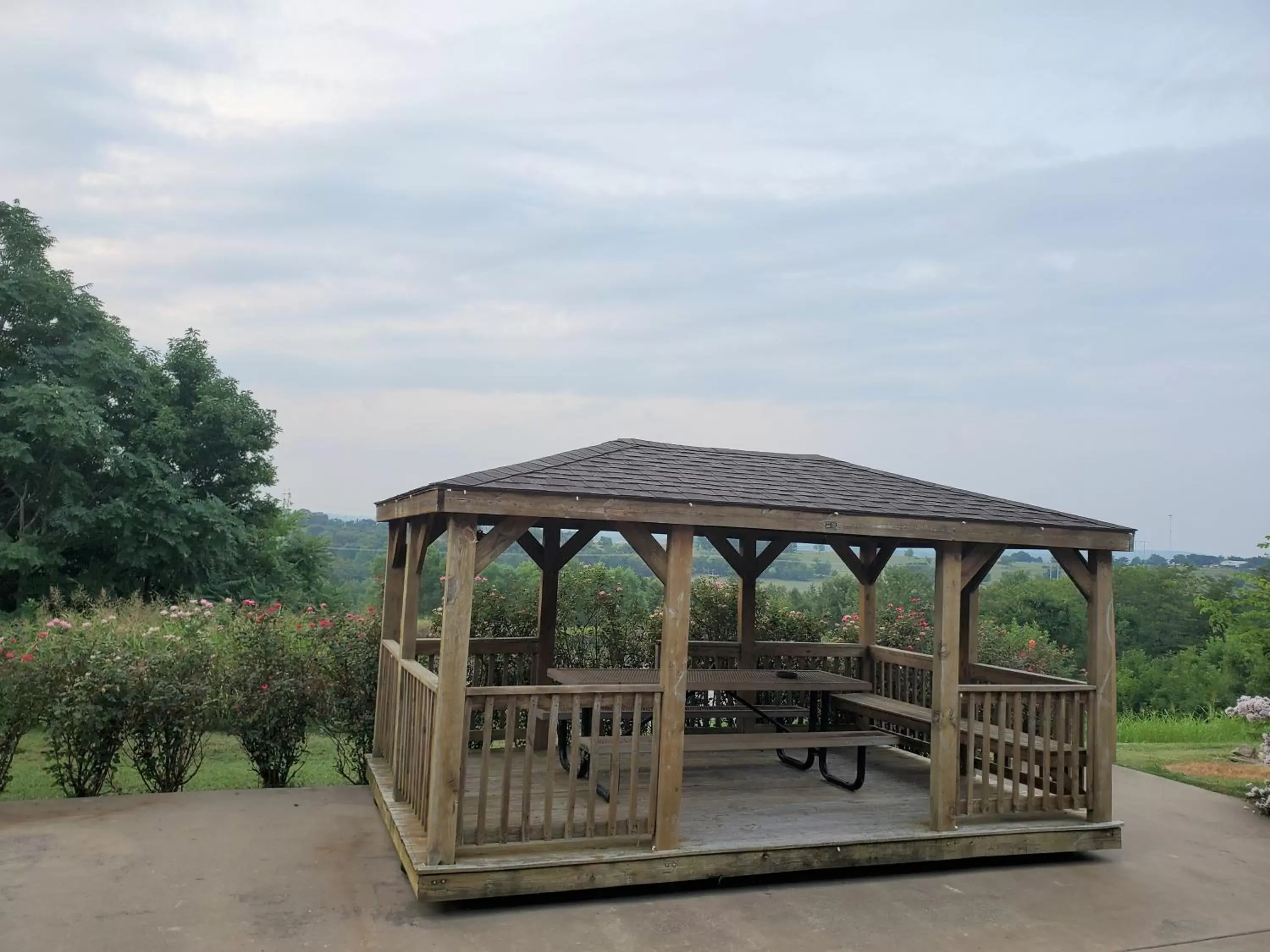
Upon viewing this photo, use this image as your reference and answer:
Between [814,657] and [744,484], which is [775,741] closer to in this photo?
[744,484]

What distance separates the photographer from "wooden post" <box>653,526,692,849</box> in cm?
472

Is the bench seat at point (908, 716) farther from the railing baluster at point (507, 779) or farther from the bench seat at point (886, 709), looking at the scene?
the railing baluster at point (507, 779)

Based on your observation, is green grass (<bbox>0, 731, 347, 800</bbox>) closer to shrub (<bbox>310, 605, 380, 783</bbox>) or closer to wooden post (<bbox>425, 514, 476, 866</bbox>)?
shrub (<bbox>310, 605, 380, 783</bbox>)

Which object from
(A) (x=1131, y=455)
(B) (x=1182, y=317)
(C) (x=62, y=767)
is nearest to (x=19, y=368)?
(C) (x=62, y=767)

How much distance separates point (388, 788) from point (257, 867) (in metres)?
1.10

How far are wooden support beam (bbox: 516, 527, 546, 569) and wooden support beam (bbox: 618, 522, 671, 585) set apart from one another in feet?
7.20

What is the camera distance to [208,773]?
800cm

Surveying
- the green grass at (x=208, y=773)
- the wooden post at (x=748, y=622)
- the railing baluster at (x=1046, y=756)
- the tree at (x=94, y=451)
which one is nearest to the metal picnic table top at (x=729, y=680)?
the wooden post at (x=748, y=622)

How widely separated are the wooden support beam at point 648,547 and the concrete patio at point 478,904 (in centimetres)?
170

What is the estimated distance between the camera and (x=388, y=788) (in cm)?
573

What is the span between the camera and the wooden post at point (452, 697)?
13.9 ft

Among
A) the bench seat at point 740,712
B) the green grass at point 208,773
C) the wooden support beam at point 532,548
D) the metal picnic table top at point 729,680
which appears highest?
the wooden support beam at point 532,548

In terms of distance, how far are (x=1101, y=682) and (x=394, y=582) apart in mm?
4884

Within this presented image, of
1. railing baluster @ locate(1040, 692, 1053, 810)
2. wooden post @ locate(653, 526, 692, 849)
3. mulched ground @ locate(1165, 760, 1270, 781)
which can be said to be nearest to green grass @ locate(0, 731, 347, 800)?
wooden post @ locate(653, 526, 692, 849)
